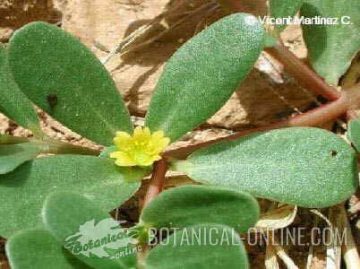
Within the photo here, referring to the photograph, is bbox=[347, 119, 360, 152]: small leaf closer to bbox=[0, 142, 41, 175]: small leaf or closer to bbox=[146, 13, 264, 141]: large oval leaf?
bbox=[146, 13, 264, 141]: large oval leaf

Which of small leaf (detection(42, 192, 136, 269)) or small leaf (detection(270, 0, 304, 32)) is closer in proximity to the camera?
small leaf (detection(42, 192, 136, 269))

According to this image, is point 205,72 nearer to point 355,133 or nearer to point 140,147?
point 140,147

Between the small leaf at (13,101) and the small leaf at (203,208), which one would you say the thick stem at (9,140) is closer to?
the small leaf at (13,101)

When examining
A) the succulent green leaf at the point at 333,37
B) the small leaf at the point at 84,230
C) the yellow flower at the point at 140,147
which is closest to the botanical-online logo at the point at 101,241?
the small leaf at the point at 84,230

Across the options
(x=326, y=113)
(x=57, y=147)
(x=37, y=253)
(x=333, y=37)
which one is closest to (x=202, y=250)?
(x=37, y=253)

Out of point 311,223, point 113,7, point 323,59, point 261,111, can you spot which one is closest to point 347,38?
point 323,59

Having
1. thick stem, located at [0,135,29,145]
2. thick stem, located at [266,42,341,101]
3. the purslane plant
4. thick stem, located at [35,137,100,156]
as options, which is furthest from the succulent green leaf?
thick stem, located at [0,135,29,145]
